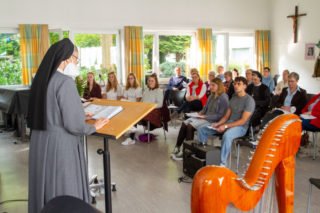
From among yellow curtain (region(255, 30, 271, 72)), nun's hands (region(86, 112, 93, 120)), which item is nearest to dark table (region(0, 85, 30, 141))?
nun's hands (region(86, 112, 93, 120))

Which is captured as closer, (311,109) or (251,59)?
(311,109)

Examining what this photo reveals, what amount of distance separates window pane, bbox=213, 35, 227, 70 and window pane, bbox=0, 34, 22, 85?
5167mm

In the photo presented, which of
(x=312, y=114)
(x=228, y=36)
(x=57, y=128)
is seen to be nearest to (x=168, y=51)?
(x=228, y=36)

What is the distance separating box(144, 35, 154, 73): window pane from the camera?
913cm

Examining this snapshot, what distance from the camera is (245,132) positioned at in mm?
4312

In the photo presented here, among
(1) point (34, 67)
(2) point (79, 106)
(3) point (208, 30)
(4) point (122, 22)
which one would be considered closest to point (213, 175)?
(2) point (79, 106)

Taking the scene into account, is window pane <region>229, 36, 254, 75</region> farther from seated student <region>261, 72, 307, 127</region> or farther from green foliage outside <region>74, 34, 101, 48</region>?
seated student <region>261, 72, 307, 127</region>

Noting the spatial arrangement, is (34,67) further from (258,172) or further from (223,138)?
(258,172)

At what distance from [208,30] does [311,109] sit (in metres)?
5.04

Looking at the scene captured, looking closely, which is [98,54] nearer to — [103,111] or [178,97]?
[178,97]

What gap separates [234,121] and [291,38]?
6.02 m

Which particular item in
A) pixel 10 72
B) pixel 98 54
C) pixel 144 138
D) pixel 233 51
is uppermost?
pixel 233 51

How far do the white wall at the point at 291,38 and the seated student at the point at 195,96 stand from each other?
3.62 m

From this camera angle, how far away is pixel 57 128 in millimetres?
2127
